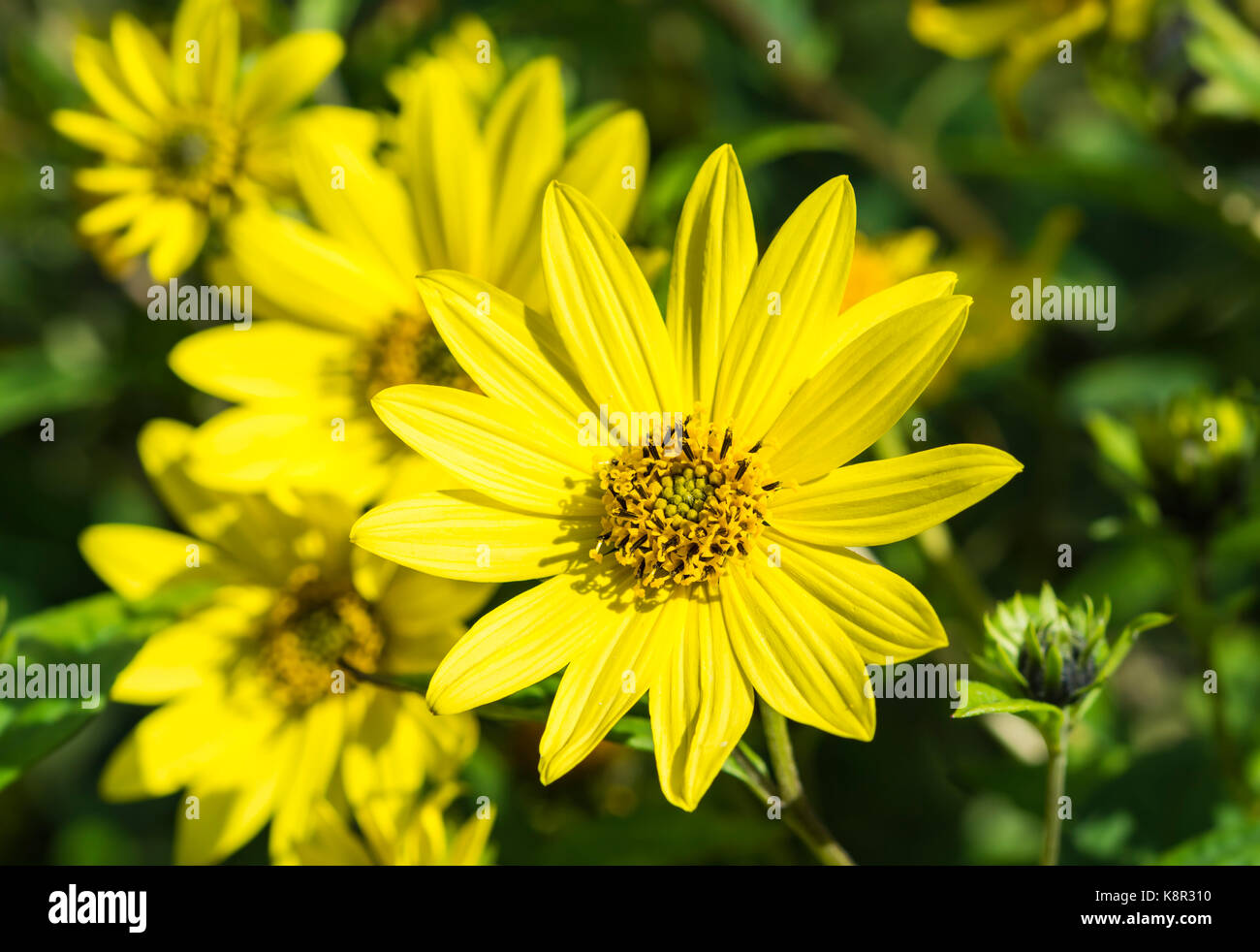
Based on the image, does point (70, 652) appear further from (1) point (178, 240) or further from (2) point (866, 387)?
(2) point (866, 387)

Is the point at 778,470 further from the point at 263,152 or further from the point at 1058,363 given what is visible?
the point at 1058,363

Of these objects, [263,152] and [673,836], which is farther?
[263,152]

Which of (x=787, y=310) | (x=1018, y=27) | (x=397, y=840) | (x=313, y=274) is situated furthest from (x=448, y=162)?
(x=1018, y=27)

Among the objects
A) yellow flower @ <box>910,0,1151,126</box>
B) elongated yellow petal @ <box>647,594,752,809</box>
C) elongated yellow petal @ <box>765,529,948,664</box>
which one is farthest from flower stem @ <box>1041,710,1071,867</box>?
yellow flower @ <box>910,0,1151,126</box>

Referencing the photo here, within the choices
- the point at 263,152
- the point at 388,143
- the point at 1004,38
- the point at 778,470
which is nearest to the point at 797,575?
the point at 778,470

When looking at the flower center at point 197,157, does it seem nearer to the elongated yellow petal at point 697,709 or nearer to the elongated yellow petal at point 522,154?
the elongated yellow petal at point 522,154

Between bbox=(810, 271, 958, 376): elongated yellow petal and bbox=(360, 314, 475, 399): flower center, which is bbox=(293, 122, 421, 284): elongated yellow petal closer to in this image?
bbox=(360, 314, 475, 399): flower center
